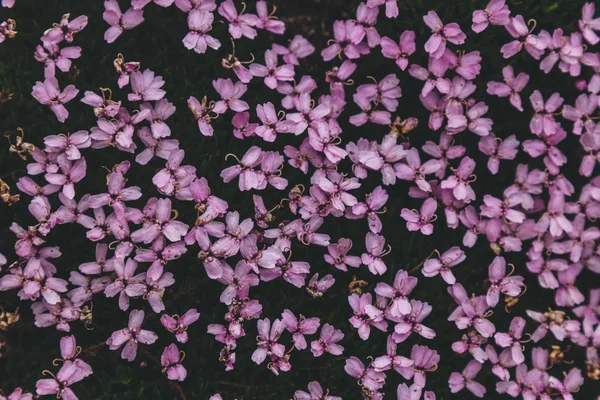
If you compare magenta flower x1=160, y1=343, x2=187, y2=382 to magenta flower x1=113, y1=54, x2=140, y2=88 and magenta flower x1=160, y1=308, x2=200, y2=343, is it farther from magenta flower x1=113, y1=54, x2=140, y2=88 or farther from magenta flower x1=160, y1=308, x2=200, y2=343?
magenta flower x1=113, y1=54, x2=140, y2=88

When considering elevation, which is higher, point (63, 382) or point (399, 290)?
point (399, 290)

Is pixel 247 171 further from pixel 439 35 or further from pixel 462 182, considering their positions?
pixel 439 35

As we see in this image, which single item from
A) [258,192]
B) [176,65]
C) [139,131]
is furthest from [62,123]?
[258,192]

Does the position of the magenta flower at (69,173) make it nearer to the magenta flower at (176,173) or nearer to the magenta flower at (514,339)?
the magenta flower at (176,173)

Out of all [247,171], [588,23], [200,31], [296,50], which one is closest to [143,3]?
[200,31]

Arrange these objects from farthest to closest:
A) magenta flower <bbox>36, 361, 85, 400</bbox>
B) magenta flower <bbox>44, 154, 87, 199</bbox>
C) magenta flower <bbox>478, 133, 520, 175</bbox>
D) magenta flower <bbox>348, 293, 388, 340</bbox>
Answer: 1. magenta flower <bbox>478, 133, 520, 175</bbox>
2. magenta flower <bbox>348, 293, 388, 340</bbox>
3. magenta flower <bbox>44, 154, 87, 199</bbox>
4. magenta flower <bbox>36, 361, 85, 400</bbox>

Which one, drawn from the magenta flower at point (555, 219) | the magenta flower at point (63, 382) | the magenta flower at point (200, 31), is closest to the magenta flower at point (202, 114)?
the magenta flower at point (200, 31)

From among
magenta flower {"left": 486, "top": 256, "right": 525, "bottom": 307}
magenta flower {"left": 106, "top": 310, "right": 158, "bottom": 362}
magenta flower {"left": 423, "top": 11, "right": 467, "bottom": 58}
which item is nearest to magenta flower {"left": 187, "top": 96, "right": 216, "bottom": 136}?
magenta flower {"left": 106, "top": 310, "right": 158, "bottom": 362}
